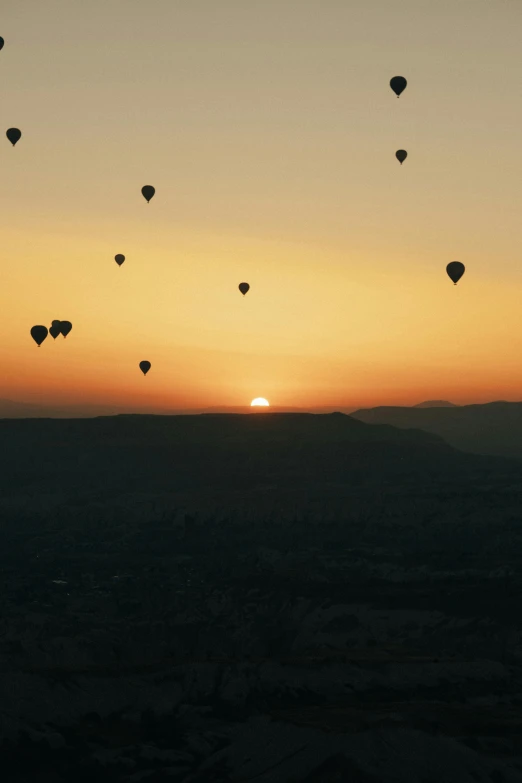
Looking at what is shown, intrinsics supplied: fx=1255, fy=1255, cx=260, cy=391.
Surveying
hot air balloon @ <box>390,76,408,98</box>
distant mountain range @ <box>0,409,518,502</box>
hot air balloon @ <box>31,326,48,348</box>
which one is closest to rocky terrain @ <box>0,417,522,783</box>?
distant mountain range @ <box>0,409,518,502</box>

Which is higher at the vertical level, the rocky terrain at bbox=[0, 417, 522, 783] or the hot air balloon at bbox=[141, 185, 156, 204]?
the hot air balloon at bbox=[141, 185, 156, 204]

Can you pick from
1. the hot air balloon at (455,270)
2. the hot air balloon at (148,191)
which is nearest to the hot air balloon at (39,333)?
the hot air balloon at (148,191)

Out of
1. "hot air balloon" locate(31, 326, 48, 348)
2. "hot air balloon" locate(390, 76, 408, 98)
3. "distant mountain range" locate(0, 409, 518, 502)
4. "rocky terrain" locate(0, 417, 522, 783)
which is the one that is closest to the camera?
"rocky terrain" locate(0, 417, 522, 783)

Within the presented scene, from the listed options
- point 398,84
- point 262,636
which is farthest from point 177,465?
point 398,84

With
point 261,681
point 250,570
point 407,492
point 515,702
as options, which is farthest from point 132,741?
point 407,492

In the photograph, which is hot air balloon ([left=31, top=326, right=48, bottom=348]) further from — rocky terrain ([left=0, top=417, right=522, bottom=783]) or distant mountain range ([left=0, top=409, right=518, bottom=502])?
distant mountain range ([left=0, top=409, right=518, bottom=502])

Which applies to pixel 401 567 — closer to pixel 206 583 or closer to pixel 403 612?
pixel 206 583

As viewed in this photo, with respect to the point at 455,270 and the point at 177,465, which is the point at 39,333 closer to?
the point at 455,270
